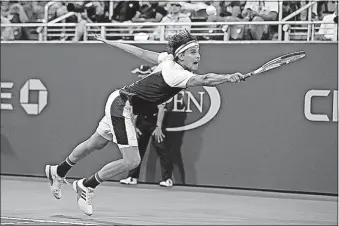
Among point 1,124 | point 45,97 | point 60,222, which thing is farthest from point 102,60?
point 60,222

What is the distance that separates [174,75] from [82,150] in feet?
5.73

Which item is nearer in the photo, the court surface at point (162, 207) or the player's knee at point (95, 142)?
the player's knee at point (95, 142)

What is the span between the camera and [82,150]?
980cm

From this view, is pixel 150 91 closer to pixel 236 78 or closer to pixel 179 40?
pixel 179 40

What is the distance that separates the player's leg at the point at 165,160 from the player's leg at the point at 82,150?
5.21m

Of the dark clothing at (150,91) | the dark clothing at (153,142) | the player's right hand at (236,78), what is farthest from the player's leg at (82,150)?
the dark clothing at (153,142)

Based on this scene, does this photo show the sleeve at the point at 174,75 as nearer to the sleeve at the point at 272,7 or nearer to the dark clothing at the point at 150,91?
the dark clothing at the point at 150,91

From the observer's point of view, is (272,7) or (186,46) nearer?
(186,46)

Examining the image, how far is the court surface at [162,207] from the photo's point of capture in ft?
38.5

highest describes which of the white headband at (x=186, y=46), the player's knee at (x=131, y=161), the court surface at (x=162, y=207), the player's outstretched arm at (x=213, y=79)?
the white headband at (x=186, y=46)

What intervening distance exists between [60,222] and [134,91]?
276 centimetres

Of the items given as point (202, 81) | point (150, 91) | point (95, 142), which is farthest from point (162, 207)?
point (202, 81)

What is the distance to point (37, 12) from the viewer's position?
58.7 feet

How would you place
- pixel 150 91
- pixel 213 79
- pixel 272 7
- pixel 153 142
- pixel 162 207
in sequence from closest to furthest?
1. pixel 213 79
2. pixel 150 91
3. pixel 162 207
4. pixel 272 7
5. pixel 153 142
